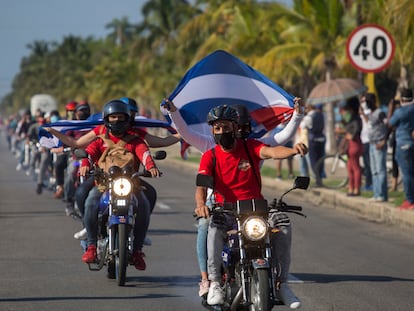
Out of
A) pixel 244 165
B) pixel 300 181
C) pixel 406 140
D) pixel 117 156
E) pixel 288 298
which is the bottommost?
pixel 288 298

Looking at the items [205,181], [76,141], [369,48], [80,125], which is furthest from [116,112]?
[369,48]

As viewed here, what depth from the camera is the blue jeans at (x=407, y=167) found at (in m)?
15.6

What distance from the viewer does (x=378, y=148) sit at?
17188 mm

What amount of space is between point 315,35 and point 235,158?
24966mm

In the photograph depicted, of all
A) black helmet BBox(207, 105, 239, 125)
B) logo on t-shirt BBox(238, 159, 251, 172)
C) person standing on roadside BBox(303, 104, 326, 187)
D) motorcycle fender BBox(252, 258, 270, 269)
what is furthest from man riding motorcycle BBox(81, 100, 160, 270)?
person standing on roadside BBox(303, 104, 326, 187)

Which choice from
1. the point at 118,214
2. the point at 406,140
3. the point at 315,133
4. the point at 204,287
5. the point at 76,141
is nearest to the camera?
the point at 204,287

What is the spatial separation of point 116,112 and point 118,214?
40.1 inches

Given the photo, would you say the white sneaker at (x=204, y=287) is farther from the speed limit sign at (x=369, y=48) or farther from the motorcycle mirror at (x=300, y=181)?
the speed limit sign at (x=369, y=48)

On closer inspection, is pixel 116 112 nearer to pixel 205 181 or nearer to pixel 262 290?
pixel 205 181

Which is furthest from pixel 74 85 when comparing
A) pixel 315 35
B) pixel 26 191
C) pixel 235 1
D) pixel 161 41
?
pixel 26 191

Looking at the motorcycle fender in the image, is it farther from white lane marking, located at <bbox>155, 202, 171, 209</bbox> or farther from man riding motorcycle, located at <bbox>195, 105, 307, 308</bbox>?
white lane marking, located at <bbox>155, 202, 171, 209</bbox>

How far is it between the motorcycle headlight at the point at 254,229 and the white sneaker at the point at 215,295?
0.60m

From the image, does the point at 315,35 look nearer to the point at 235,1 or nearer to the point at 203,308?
the point at 235,1

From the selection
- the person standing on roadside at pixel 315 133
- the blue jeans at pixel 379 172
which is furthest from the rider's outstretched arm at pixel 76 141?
the person standing on roadside at pixel 315 133
